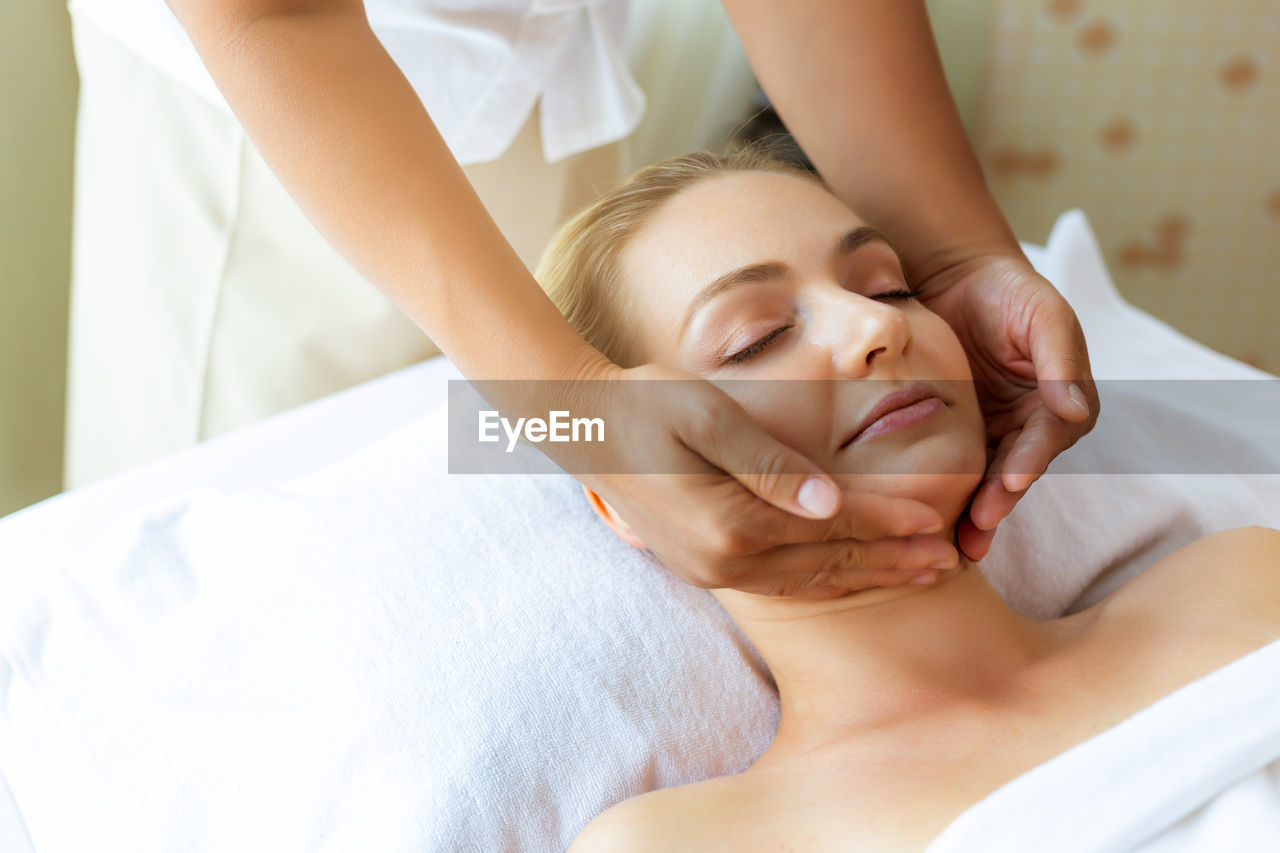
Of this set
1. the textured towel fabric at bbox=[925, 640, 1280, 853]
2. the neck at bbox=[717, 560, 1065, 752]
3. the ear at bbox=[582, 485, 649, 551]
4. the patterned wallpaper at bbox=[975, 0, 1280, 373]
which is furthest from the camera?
the patterned wallpaper at bbox=[975, 0, 1280, 373]

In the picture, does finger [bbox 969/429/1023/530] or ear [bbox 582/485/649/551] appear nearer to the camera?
finger [bbox 969/429/1023/530]

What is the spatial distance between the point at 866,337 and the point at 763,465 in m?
0.19

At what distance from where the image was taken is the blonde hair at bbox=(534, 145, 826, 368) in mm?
1070

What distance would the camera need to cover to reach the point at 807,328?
939mm

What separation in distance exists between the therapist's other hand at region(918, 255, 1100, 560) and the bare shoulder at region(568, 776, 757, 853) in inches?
13.0

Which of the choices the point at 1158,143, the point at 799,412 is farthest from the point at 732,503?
the point at 1158,143

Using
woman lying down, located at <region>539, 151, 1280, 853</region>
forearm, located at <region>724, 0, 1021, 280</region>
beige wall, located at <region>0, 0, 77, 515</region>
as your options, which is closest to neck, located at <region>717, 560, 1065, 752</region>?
woman lying down, located at <region>539, 151, 1280, 853</region>

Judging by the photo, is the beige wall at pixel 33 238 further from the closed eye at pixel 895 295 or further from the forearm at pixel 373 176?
the closed eye at pixel 895 295

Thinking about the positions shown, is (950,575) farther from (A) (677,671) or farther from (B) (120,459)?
(B) (120,459)

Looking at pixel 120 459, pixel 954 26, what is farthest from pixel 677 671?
pixel 954 26

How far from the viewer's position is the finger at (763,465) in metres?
0.77

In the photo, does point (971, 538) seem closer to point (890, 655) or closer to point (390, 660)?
point (890, 655)

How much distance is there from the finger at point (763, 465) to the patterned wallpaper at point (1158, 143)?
2.36 m

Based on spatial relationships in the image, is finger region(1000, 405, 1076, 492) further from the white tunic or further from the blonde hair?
the white tunic
